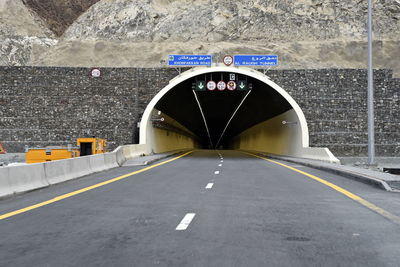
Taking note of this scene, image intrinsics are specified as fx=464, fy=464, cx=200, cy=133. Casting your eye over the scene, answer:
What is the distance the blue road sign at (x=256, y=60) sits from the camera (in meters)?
39.4

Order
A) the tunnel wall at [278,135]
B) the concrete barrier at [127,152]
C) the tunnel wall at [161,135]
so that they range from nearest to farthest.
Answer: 1. the concrete barrier at [127,152]
2. the tunnel wall at [278,135]
3. the tunnel wall at [161,135]

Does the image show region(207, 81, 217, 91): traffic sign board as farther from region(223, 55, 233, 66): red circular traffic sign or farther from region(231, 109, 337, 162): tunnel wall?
region(231, 109, 337, 162): tunnel wall

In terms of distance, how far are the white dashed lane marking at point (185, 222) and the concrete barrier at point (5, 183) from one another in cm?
506

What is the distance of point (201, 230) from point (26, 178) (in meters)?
7.17

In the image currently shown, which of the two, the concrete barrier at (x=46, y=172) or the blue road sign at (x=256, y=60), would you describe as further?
the blue road sign at (x=256, y=60)

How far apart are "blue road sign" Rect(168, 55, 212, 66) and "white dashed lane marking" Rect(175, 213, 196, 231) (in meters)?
30.0

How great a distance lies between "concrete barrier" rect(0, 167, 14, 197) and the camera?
10805 millimetres

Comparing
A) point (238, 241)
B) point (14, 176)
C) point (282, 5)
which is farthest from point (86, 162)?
point (282, 5)

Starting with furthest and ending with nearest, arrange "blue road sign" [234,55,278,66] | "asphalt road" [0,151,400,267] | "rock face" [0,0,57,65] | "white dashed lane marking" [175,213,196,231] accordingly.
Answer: "rock face" [0,0,57,65], "blue road sign" [234,55,278,66], "white dashed lane marking" [175,213,196,231], "asphalt road" [0,151,400,267]

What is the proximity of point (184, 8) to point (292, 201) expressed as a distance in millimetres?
80901

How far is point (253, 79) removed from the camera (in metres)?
36.0

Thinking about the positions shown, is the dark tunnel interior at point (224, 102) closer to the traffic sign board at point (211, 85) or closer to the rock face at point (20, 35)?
the traffic sign board at point (211, 85)

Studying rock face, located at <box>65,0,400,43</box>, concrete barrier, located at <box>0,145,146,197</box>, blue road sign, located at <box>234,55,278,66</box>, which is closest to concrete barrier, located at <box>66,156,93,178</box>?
concrete barrier, located at <box>0,145,146,197</box>

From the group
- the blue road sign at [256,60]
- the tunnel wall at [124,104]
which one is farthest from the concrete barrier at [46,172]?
the blue road sign at [256,60]
